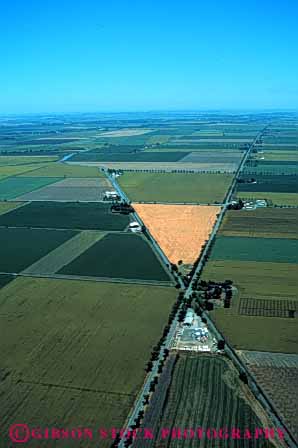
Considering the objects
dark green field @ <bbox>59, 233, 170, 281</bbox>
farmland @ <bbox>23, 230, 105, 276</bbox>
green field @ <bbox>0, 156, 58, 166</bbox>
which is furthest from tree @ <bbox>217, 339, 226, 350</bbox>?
green field @ <bbox>0, 156, 58, 166</bbox>

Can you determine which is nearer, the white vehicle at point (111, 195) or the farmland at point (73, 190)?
Answer: the white vehicle at point (111, 195)

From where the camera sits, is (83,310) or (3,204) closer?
(83,310)

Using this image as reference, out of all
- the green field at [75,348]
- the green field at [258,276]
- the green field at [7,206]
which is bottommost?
the green field at [75,348]

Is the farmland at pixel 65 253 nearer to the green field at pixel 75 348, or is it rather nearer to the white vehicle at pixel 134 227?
the green field at pixel 75 348

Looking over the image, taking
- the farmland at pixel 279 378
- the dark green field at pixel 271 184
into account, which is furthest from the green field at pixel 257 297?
the dark green field at pixel 271 184

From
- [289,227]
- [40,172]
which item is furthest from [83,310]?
[40,172]

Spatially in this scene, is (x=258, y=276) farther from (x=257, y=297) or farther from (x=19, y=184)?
(x=19, y=184)

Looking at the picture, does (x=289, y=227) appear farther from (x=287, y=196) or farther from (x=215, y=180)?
(x=215, y=180)
